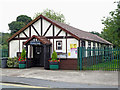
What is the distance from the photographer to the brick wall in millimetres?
16906

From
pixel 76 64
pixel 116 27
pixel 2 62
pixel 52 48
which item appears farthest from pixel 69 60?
pixel 2 62

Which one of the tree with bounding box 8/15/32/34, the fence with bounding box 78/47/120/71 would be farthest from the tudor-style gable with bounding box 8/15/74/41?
the tree with bounding box 8/15/32/34

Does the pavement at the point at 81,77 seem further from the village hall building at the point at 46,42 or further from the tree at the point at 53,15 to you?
the tree at the point at 53,15

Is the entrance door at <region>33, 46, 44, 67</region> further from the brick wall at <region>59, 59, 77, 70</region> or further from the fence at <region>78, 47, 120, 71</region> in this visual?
the fence at <region>78, 47, 120, 71</region>

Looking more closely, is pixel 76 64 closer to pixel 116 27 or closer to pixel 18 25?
pixel 116 27

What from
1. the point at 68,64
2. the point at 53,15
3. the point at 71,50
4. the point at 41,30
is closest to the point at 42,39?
the point at 41,30

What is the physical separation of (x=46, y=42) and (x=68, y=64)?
2.89 meters

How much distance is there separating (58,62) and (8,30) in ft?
120

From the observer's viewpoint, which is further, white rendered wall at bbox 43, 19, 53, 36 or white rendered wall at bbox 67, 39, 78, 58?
white rendered wall at bbox 43, 19, 53, 36

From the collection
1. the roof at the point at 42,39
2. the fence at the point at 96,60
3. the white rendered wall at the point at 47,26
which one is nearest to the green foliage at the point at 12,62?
the roof at the point at 42,39

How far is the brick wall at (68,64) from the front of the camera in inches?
666

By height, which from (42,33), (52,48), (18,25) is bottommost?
(52,48)

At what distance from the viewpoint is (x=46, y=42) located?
17000 mm

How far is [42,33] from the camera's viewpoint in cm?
1859
